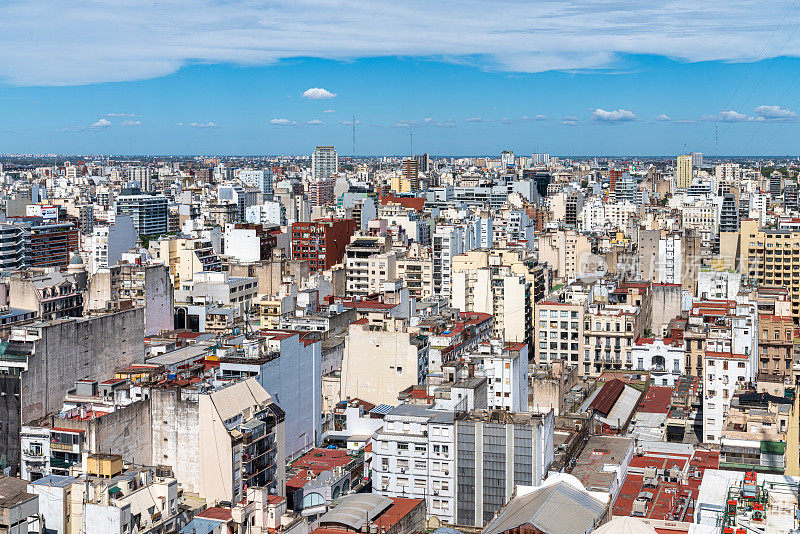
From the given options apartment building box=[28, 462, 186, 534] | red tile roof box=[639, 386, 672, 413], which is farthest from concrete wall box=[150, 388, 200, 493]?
red tile roof box=[639, 386, 672, 413]

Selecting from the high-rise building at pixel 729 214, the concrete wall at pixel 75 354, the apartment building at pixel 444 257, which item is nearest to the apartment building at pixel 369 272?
the apartment building at pixel 444 257

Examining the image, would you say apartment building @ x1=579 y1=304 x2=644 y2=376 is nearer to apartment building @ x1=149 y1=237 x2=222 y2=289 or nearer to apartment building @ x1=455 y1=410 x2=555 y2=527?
apartment building @ x1=455 y1=410 x2=555 y2=527

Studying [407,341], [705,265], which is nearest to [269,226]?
[705,265]

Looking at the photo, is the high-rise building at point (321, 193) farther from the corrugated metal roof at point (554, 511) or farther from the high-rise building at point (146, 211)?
the corrugated metal roof at point (554, 511)

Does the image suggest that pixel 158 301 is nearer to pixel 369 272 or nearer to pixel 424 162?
pixel 369 272

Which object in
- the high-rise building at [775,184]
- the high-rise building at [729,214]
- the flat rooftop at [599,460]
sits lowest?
the flat rooftop at [599,460]

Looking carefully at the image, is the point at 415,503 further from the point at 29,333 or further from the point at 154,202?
the point at 154,202

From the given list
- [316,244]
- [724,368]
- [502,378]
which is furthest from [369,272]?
[724,368]
